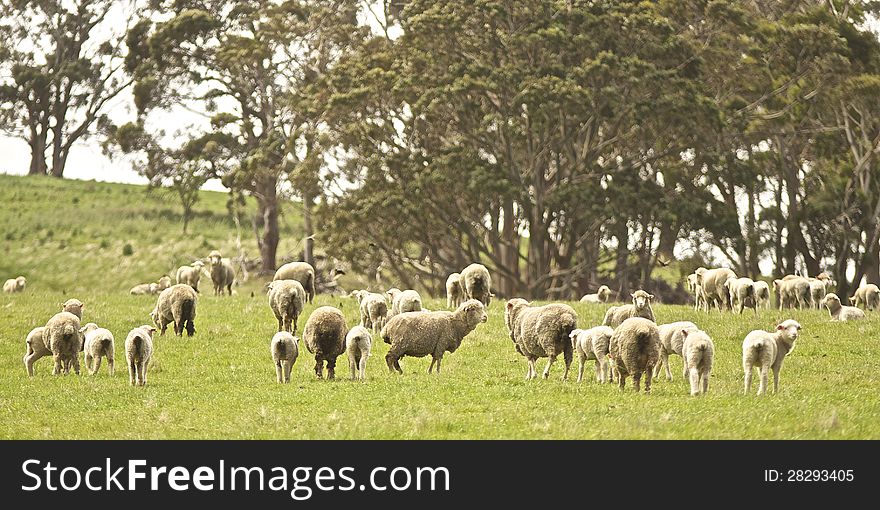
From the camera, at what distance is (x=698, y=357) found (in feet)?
60.8

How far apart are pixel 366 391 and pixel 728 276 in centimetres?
1547

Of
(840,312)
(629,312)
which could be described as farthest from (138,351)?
(840,312)

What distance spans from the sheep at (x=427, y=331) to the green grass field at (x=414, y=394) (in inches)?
17.3

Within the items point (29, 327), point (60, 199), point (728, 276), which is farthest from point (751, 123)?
point (60, 199)

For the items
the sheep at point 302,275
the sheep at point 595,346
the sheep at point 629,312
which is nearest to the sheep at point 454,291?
the sheep at point 302,275

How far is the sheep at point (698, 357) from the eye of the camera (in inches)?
725

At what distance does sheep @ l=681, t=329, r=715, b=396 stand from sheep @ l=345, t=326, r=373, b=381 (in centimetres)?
496

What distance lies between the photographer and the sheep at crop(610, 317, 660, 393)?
1859cm

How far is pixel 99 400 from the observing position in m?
19.5

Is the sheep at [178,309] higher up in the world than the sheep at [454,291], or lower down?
lower down

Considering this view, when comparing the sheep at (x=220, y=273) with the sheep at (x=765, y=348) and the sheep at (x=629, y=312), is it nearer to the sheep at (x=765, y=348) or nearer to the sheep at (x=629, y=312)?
the sheep at (x=629, y=312)

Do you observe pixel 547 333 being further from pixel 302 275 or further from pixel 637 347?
pixel 302 275

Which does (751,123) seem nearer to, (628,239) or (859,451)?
(628,239)

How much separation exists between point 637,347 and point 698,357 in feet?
2.87
